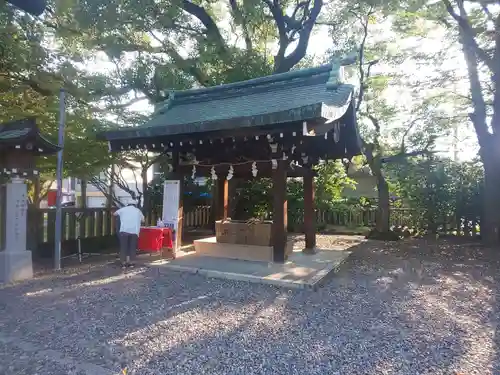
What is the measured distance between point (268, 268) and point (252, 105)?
364 cm

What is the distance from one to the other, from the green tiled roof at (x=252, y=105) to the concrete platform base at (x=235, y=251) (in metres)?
2.95

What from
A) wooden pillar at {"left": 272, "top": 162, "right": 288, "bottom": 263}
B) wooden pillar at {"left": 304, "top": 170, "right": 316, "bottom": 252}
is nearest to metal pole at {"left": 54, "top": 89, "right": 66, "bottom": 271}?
wooden pillar at {"left": 272, "top": 162, "right": 288, "bottom": 263}

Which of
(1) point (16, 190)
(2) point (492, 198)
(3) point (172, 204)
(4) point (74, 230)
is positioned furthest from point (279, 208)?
(2) point (492, 198)

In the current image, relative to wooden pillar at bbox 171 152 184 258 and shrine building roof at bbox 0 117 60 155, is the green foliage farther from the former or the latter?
shrine building roof at bbox 0 117 60 155

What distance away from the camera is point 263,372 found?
333cm

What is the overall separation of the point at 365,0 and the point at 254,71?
4.09m

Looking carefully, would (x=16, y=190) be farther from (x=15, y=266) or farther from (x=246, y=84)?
(x=246, y=84)

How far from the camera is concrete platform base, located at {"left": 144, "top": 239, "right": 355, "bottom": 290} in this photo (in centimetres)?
661

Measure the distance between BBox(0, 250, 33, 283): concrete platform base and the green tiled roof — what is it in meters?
2.93

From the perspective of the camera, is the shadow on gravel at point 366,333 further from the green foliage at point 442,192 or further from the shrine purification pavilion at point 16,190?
the green foliage at point 442,192

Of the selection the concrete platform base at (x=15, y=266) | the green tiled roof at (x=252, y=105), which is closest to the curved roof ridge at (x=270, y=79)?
the green tiled roof at (x=252, y=105)

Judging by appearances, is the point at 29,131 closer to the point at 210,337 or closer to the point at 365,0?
the point at 210,337

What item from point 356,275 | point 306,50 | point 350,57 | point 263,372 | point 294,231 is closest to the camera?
point 263,372

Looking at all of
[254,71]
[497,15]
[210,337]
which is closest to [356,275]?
[210,337]
